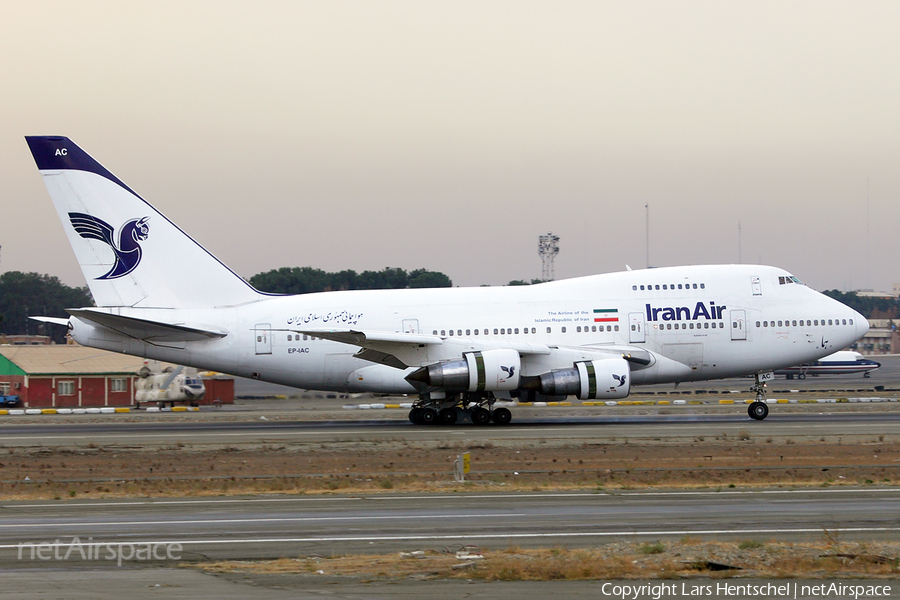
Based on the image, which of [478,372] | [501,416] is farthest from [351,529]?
[501,416]

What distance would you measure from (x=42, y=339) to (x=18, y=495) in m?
96.6

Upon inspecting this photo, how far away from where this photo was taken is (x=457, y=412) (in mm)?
33219

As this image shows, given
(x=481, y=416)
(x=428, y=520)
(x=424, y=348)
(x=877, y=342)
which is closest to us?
(x=428, y=520)

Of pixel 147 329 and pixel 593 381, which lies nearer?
pixel 593 381

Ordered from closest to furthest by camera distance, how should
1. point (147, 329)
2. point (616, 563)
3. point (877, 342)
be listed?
1. point (616, 563)
2. point (147, 329)
3. point (877, 342)

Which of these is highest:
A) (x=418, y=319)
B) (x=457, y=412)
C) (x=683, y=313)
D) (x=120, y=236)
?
(x=120, y=236)

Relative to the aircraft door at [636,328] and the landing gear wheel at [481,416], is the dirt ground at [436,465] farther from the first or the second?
the aircraft door at [636,328]

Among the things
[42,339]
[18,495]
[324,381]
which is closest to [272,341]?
[324,381]

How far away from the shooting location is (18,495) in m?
19.2

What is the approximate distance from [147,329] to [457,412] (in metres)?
12.0

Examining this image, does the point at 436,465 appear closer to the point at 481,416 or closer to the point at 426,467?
the point at 426,467

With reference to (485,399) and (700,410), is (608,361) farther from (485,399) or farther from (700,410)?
(700,410)

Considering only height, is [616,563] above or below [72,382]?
below

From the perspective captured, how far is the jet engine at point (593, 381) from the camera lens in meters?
31.2
